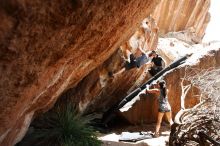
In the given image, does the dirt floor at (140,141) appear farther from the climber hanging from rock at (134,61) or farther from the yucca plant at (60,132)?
the climber hanging from rock at (134,61)

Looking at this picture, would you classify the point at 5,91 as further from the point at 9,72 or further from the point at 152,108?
the point at 152,108

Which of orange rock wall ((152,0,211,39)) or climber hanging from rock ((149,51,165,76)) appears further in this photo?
orange rock wall ((152,0,211,39))

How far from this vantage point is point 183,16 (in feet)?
99.7

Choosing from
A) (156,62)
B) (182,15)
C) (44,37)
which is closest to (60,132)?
(156,62)

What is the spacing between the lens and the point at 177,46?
27.8 m

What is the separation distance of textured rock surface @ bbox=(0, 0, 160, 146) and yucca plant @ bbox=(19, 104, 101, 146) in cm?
344

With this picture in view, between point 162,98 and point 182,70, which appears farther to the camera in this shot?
point 182,70

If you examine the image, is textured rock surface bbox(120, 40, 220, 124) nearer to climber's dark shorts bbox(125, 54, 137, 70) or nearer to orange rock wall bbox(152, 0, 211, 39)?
climber's dark shorts bbox(125, 54, 137, 70)

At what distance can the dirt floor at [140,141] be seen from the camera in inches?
415

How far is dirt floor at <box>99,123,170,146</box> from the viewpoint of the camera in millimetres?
10539

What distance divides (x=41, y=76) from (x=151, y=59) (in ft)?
28.0

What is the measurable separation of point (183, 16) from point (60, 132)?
2220cm

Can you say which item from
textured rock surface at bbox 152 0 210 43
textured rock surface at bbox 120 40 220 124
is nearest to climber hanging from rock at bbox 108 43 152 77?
textured rock surface at bbox 120 40 220 124

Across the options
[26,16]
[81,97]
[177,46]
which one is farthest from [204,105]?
[177,46]
